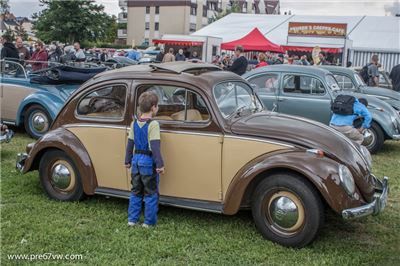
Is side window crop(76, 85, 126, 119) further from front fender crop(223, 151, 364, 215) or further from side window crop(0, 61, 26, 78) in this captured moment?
side window crop(0, 61, 26, 78)

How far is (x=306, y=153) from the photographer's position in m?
4.32

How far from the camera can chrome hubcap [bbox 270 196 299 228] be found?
4285mm

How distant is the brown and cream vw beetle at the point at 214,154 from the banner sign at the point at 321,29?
1535cm

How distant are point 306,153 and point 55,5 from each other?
3270cm

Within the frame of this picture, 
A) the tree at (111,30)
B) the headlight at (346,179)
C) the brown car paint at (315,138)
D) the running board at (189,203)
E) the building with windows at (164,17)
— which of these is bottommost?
the running board at (189,203)

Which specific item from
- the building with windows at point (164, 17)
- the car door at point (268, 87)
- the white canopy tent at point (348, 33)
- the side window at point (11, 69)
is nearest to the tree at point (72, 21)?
the white canopy tent at point (348, 33)

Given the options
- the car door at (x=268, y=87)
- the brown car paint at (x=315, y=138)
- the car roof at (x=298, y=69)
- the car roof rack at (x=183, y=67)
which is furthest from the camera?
the car door at (x=268, y=87)

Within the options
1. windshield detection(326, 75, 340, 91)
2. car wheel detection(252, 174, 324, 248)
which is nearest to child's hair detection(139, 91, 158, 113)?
car wheel detection(252, 174, 324, 248)

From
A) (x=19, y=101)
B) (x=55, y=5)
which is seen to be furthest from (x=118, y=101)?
(x=55, y=5)

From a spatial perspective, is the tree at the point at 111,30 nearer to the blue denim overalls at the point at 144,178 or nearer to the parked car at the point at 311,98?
the parked car at the point at 311,98

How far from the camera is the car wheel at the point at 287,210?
4207 mm

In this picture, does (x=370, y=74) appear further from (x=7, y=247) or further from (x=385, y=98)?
(x=7, y=247)

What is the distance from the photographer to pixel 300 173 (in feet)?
14.0

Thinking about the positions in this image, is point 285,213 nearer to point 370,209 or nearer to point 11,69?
point 370,209
